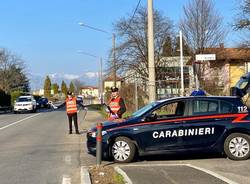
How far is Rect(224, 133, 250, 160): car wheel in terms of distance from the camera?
37.1 feet

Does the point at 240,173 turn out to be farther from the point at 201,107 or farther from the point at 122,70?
the point at 122,70

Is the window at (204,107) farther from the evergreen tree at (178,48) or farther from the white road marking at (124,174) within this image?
the evergreen tree at (178,48)

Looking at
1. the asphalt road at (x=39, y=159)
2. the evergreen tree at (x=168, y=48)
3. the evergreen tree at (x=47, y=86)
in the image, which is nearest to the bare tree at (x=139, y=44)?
the evergreen tree at (x=168, y=48)

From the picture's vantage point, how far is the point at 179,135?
11.3m

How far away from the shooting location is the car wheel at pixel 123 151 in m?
11.2

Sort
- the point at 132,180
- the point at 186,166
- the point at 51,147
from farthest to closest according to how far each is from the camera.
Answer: the point at 51,147 → the point at 186,166 → the point at 132,180

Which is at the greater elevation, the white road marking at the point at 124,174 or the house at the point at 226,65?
the house at the point at 226,65

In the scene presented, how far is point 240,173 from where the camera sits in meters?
9.63

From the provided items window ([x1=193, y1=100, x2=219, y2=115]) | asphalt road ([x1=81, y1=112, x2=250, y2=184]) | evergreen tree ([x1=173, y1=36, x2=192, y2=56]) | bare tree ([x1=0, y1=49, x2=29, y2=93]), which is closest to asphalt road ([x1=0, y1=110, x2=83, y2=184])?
asphalt road ([x1=81, y1=112, x2=250, y2=184])

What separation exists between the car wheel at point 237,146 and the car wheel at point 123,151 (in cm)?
212

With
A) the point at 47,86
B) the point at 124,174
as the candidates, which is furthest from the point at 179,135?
the point at 47,86

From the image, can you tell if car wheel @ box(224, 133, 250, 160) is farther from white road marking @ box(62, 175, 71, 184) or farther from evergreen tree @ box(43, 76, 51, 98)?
evergreen tree @ box(43, 76, 51, 98)

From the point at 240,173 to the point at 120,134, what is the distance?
289 cm

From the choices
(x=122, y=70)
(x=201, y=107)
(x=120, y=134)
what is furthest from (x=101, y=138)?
(x=122, y=70)
